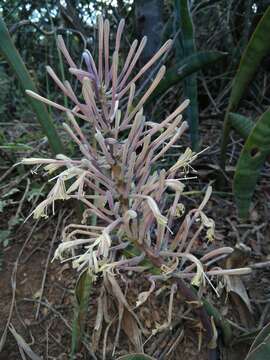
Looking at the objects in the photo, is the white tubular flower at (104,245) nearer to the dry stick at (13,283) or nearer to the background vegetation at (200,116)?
the background vegetation at (200,116)

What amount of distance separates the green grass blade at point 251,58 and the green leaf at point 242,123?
0.03 m

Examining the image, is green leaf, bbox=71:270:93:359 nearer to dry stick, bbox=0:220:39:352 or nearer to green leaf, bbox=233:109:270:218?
dry stick, bbox=0:220:39:352

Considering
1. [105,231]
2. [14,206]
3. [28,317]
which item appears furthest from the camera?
[14,206]

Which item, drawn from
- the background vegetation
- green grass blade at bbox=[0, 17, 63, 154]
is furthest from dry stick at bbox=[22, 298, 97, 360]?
green grass blade at bbox=[0, 17, 63, 154]

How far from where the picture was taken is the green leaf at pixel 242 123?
1133 millimetres

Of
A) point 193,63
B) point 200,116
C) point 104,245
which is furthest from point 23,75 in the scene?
point 200,116

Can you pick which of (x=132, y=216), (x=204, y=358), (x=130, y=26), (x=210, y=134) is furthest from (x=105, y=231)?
(x=130, y=26)

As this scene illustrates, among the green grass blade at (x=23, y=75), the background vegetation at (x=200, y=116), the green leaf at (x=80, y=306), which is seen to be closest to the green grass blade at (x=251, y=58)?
the background vegetation at (x=200, y=116)

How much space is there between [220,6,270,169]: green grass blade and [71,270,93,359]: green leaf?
1.79ft

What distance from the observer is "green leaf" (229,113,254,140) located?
1.13 metres

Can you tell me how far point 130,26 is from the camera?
74.3 inches

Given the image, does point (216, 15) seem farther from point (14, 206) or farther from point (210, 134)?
point (14, 206)

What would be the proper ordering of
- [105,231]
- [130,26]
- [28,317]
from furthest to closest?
[130,26]
[28,317]
[105,231]

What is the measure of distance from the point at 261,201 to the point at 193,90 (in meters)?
0.35
